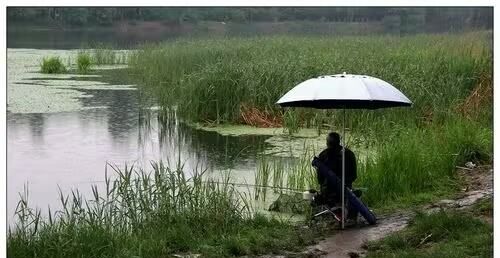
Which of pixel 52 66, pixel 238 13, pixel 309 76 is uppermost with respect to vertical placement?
pixel 52 66

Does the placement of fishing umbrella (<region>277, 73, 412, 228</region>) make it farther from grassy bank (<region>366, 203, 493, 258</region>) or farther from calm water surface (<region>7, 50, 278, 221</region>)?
calm water surface (<region>7, 50, 278, 221</region>)

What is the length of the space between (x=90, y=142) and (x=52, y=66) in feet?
26.2

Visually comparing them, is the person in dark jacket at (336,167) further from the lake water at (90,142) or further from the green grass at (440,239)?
the lake water at (90,142)

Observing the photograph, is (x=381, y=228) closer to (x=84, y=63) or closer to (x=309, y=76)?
(x=309, y=76)

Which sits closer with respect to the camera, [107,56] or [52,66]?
[52,66]

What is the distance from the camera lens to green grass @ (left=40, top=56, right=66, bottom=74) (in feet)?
54.1

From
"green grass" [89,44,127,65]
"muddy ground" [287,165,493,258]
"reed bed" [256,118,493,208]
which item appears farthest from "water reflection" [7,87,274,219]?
"green grass" [89,44,127,65]

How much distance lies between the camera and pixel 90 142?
9.04 m

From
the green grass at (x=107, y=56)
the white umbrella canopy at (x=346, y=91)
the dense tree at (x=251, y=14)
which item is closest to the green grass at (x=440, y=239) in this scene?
the white umbrella canopy at (x=346, y=91)

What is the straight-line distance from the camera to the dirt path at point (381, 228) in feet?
14.0

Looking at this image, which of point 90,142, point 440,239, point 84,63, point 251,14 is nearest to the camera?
point 440,239

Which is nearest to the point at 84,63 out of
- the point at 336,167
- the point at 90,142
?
the point at 90,142

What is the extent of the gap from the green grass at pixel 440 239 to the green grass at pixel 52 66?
525 inches

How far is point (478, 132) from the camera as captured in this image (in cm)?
673
